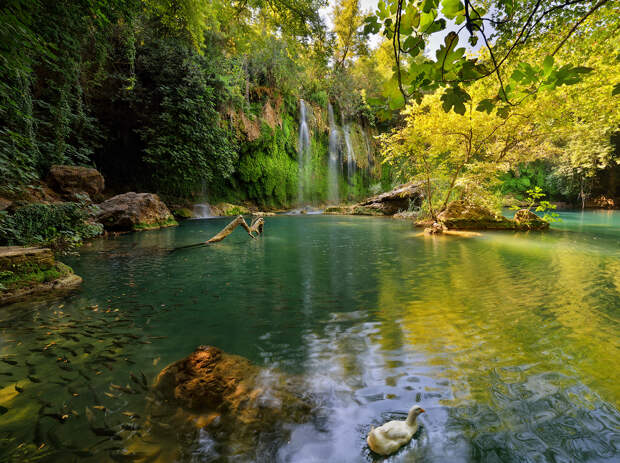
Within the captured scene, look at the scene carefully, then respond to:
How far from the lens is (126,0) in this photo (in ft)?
18.2

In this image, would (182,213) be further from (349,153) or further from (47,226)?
(349,153)

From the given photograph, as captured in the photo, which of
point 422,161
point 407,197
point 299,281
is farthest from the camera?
point 407,197

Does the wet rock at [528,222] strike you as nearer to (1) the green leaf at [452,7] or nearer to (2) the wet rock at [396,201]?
(2) the wet rock at [396,201]

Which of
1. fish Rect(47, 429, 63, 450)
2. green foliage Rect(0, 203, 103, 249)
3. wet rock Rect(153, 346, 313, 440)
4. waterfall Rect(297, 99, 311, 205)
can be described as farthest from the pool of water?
waterfall Rect(297, 99, 311, 205)

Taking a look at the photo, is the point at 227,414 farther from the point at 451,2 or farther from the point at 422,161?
Answer: the point at 422,161

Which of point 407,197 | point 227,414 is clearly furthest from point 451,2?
point 407,197

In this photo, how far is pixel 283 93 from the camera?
21359 mm

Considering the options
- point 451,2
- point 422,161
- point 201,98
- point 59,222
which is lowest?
point 59,222

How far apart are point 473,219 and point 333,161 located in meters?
15.7

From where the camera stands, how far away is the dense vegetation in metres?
1.30

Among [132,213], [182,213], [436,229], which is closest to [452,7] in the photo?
[436,229]

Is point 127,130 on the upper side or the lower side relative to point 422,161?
upper

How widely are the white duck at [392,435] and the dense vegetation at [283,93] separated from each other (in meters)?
1.81

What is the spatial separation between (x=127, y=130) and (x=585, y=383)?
17.9 m
